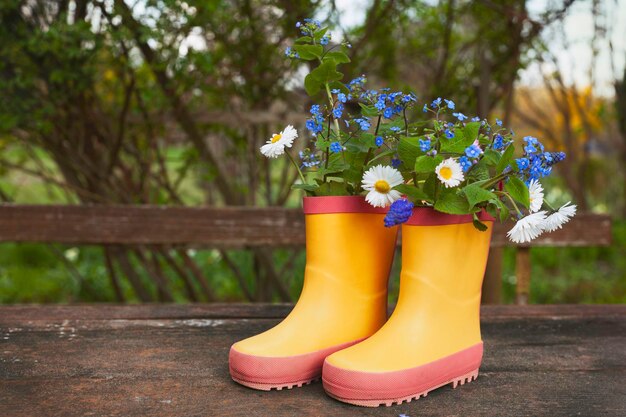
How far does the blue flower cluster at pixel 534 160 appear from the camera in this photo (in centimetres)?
77

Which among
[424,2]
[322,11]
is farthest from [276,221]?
[424,2]

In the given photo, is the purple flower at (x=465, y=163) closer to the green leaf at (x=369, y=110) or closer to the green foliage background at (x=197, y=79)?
the green leaf at (x=369, y=110)

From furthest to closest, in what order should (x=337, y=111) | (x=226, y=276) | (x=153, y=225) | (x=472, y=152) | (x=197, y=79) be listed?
(x=226, y=276), (x=197, y=79), (x=153, y=225), (x=337, y=111), (x=472, y=152)

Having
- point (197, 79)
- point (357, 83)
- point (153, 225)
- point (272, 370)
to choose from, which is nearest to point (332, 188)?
point (357, 83)

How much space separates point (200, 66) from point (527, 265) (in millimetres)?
1100

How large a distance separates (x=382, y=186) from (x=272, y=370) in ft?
0.82

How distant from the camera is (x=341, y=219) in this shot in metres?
0.86

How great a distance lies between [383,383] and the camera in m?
0.74

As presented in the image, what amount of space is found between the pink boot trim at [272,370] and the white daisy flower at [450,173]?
10.4 inches

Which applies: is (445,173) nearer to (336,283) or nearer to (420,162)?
(420,162)

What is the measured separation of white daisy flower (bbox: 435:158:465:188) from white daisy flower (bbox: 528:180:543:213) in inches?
4.1

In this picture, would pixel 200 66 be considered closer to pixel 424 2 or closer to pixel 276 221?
pixel 276 221

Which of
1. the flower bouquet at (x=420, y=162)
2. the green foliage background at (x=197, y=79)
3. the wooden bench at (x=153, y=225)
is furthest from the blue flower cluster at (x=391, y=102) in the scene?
the wooden bench at (x=153, y=225)

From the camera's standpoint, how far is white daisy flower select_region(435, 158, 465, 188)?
73 cm
